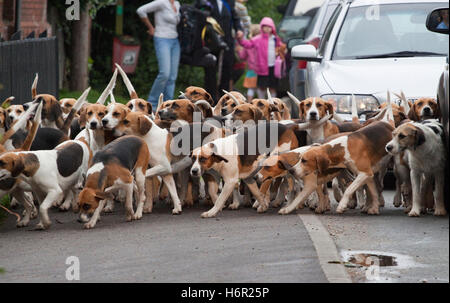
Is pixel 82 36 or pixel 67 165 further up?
pixel 82 36

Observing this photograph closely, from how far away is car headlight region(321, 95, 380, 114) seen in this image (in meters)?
11.9

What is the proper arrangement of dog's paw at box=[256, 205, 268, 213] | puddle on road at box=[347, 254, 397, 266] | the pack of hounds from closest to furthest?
puddle on road at box=[347, 254, 397, 266] → the pack of hounds → dog's paw at box=[256, 205, 268, 213]

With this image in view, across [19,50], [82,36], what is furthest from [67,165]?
[82,36]

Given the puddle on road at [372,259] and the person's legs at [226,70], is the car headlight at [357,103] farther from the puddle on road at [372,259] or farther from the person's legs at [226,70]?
the person's legs at [226,70]

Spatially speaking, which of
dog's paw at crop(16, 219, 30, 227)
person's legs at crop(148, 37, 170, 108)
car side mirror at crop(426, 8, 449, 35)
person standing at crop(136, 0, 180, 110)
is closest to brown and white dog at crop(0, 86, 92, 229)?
dog's paw at crop(16, 219, 30, 227)

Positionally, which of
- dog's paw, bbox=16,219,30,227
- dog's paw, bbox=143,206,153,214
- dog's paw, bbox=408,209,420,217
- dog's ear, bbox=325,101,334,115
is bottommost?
dog's paw, bbox=16,219,30,227

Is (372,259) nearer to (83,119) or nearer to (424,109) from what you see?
(424,109)

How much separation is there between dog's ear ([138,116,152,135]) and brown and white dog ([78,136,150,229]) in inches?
11.9

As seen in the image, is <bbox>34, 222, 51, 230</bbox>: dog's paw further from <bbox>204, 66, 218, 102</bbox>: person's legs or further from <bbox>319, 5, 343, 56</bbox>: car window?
<bbox>204, 66, 218, 102</bbox>: person's legs

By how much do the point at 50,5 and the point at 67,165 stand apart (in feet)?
42.2

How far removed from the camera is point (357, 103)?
11.9 meters

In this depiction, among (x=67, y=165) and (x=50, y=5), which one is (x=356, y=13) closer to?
(x=67, y=165)

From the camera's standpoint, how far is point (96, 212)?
9.68 m

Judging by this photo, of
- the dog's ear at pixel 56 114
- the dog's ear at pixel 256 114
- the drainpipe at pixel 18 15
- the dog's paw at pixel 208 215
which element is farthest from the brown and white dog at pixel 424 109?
the drainpipe at pixel 18 15
